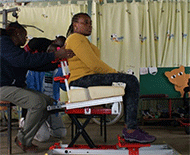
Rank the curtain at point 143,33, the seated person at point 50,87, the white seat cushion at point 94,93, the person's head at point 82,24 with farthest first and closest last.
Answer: the curtain at point 143,33 → the seated person at point 50,87 → the person's head at point 82,24 → the white seat cushion at point 94,93

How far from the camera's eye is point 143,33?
375 cm

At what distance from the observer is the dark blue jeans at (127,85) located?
1.57m

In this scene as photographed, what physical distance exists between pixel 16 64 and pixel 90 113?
0.71m

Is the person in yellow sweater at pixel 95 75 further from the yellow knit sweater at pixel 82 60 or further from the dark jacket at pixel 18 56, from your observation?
the dark jacket at pixel 18 56

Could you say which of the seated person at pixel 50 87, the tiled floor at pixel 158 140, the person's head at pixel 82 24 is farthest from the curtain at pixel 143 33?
the person's head at pixel 82 24

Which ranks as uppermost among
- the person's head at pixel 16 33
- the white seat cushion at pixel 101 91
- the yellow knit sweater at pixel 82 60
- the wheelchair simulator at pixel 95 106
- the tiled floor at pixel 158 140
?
the person's head at pixel 16 33

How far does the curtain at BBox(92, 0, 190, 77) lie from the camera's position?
12.2ft

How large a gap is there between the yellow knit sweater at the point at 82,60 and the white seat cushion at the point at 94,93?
14 cm

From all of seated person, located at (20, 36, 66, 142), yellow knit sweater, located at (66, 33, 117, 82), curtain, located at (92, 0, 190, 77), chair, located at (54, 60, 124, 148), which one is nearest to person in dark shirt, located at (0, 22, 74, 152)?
yellow knit sweater, located at (66, 33, 117, 82)

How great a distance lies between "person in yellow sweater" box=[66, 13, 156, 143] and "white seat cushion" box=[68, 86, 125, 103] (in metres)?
0.06

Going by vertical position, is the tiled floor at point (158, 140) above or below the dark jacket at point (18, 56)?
below

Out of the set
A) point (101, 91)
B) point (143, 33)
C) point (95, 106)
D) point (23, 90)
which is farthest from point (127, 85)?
point (143, 33)

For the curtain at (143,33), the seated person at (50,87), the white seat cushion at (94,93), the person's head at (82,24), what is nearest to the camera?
the white seat cushion at (94,93)

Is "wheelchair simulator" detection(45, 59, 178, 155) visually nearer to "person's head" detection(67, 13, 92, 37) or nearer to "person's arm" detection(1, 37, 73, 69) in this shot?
"person's arm" detection(1, 37, 73, 69)
